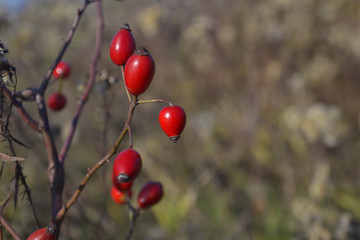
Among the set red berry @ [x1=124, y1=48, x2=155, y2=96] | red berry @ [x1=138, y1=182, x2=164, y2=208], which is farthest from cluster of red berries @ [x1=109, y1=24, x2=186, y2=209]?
red berry @ [x1=138, y1=182, x2=164, y2=208]

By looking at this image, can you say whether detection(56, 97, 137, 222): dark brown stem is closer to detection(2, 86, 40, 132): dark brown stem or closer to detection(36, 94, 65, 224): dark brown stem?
detection(36, 94, 65, 224): dark brown stem

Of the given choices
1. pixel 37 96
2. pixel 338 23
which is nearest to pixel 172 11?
pixel 338 23

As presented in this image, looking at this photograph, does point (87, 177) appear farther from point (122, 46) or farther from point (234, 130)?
point (234, 130)

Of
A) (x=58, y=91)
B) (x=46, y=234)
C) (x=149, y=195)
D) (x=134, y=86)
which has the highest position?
(x=134, y=86)

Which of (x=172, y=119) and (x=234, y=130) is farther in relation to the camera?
(x=234, y=130)

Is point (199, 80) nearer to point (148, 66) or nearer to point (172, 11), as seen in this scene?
point (172, 11)

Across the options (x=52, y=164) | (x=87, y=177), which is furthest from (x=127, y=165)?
(x=52, y=164)

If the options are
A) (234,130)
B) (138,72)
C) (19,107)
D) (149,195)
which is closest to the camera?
(138,72)
